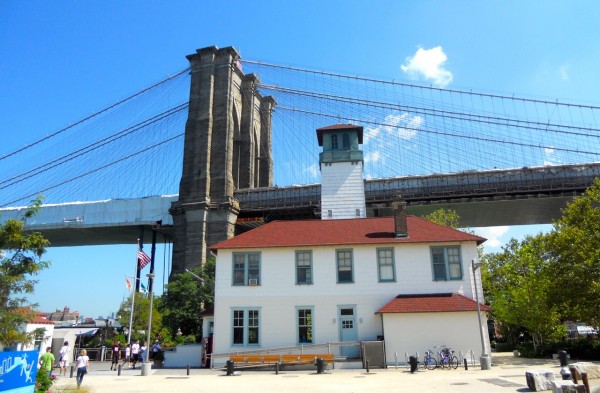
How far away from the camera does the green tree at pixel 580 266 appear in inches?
979

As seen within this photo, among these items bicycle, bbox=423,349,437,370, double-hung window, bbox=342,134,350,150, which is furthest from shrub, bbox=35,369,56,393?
double-hung window, bbox=342,134,350,150

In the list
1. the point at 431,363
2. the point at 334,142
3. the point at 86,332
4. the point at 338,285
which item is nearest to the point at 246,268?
the point at 338,285

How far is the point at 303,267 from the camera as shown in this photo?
27.5 meters

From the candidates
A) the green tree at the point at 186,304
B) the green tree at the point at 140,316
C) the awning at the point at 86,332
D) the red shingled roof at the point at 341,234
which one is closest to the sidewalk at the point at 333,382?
the red shingled roof at the point at 341,234

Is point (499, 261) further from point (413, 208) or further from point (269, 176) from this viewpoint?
point (269, 176)

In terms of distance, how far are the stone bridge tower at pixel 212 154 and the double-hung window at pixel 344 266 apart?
100 ft

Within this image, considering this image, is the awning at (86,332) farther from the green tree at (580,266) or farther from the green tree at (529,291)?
the green tree at (580,266)

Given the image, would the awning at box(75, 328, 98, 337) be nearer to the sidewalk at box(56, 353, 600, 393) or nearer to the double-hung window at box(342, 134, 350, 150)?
the sidewalk at box(56, 353, 600, 393)

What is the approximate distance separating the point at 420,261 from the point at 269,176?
54.2 metres

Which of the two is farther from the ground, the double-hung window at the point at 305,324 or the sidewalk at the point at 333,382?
the double-hung window at the point at 305,324

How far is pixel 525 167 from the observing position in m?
59.0

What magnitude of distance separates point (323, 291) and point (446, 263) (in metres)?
7.08

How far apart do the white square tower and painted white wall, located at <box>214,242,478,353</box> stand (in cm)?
1494

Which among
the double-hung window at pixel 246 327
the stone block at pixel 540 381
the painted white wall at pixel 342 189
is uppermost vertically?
the painted white wall at pixel 342 189
